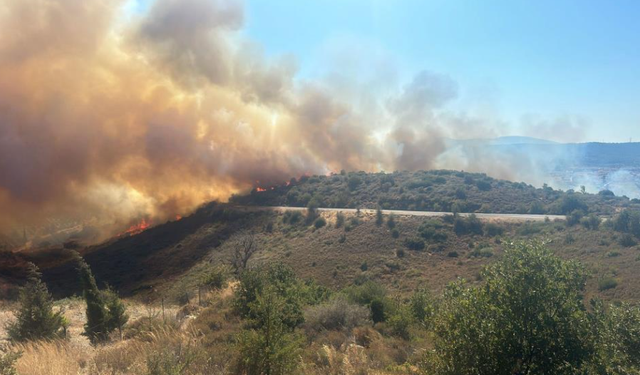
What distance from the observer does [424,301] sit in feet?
85.0

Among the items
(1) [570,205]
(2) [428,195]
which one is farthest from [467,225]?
(1) [570,205]

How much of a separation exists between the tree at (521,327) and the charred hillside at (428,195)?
57487mm

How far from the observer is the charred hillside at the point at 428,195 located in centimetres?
6688

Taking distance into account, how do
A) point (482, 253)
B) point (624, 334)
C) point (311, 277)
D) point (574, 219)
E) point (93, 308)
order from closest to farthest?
point (624, 334) < point (93, 308) < point (311, 277) < point (482, 253) < point (574, 219)

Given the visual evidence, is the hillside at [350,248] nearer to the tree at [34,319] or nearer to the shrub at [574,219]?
the shrub at [574,219]

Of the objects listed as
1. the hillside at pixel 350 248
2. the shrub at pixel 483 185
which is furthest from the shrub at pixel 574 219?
the shrub at pixel 483 185

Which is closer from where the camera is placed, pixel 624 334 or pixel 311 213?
pixel 624 334

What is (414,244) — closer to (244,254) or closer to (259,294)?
(244,254)

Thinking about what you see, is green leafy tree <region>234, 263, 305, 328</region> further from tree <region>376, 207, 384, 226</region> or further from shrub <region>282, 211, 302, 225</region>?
shrub <region>282, 211, 302, 225</region>

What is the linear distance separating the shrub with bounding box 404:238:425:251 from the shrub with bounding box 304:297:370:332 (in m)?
32.3

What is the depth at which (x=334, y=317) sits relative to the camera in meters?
20.3

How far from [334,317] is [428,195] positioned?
55.5m

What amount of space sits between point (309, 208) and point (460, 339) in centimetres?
5832

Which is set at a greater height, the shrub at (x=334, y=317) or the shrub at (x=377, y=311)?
the shrub at (x=334, y=317)
